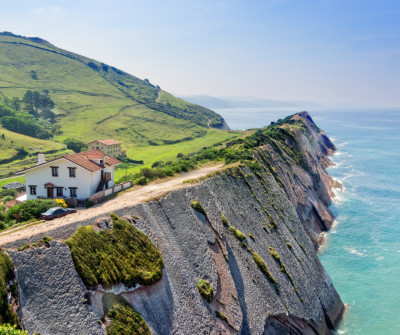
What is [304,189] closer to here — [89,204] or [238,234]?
[238,234]

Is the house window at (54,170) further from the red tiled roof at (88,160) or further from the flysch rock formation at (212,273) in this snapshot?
the flysch rock formation at (212,273)

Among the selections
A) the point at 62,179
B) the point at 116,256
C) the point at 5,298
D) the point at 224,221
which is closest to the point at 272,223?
the point at 224,221

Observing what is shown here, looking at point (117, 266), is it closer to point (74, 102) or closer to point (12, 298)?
point (12, 298)

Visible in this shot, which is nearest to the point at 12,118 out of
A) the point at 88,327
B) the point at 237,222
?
the point at 237,222

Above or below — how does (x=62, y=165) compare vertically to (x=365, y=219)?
above

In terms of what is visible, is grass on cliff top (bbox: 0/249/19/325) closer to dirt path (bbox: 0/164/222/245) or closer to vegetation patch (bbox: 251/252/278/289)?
dirt path (bbox: 0/164/222/245)

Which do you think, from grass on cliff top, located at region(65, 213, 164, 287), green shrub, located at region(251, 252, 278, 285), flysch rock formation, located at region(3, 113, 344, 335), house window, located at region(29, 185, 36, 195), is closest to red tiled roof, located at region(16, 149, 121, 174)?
house window, located at region(29, 185, 36, 195)
